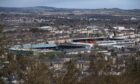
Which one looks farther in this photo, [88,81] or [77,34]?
[77,34]

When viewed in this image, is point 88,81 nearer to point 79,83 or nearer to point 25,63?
point 79,83

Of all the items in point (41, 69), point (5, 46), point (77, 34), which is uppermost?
point (5, 46)

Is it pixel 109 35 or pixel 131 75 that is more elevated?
pixel 131 75

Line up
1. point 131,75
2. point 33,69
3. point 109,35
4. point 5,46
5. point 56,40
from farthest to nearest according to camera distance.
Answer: point 109,35 < point 56,40 < point 131,75 < point 33,69 < point 5,46

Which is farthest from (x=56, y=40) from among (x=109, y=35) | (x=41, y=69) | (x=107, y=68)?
(x=41, y=69)

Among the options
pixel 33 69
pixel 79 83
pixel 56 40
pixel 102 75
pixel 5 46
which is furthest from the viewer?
pixel 56 40

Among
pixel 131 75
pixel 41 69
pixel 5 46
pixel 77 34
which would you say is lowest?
pixel 77 34

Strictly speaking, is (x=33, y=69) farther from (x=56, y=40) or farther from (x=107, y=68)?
(x=56, y=40)

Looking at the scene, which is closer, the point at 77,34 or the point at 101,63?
the point at 101,63

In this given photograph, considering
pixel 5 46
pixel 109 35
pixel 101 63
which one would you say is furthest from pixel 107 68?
pixel 109 35
